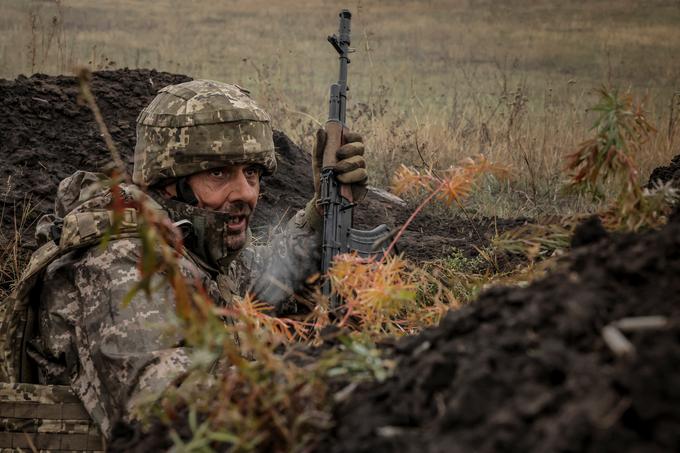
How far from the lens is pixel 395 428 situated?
4.28 ft

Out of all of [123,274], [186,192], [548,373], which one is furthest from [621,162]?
[186,192]

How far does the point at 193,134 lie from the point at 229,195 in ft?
0.95

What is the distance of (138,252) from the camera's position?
2.87 meters

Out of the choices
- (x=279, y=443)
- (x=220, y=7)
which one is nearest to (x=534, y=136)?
(x=279, y=443)

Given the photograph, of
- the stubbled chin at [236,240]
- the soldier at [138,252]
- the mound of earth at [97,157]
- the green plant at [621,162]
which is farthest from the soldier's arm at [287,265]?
the green plant at [621,162]

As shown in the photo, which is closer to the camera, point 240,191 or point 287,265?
point 240,191

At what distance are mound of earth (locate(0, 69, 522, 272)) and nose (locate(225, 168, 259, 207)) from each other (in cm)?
245

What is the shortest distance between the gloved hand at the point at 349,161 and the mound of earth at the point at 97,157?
1846mm

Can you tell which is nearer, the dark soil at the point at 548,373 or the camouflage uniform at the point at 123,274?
the dark soil at the point at 548,373

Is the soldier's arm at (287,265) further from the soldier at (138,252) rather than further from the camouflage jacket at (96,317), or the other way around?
the camouflage jacket at (96,317)

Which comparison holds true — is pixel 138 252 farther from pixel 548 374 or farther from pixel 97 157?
pixel 97 157

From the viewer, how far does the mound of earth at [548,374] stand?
3.48 feet

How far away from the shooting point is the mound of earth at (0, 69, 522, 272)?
19.3 ft

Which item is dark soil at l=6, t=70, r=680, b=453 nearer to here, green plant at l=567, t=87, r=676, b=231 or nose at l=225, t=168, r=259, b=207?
green plant at l=567, t=87, r=676, b=231
